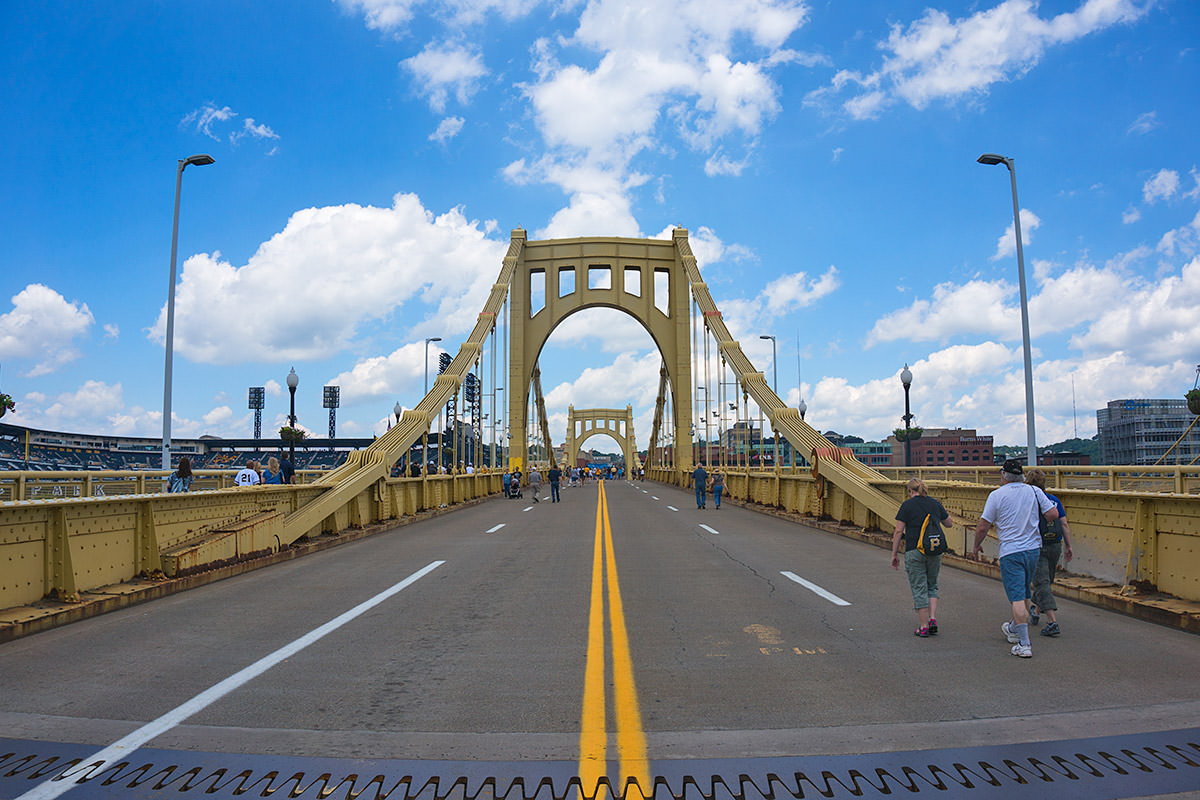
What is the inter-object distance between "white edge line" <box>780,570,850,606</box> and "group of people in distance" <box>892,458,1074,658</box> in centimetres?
118

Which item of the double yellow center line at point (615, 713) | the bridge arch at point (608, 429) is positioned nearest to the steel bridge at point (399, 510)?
the double yellow center line at point (615, 713)

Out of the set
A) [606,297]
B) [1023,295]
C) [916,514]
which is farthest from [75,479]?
[606,297]

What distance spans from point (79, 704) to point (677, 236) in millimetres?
55099

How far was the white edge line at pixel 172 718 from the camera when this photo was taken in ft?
12.0

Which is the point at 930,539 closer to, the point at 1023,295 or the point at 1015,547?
the point at 1015,547

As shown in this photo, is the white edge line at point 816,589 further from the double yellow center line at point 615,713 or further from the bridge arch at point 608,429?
the bridge arch at point 608,429

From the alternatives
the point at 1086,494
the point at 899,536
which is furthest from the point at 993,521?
the point at 1086,494

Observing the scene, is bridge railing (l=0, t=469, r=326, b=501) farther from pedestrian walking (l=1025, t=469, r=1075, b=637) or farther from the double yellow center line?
pedestrian walking (l=1025, t=469, r=1075, b=637)

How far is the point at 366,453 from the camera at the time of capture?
20094 millimetres

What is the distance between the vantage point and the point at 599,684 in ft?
17.5

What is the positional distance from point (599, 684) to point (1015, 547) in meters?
3.78

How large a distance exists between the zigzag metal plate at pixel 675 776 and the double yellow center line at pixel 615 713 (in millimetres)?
83

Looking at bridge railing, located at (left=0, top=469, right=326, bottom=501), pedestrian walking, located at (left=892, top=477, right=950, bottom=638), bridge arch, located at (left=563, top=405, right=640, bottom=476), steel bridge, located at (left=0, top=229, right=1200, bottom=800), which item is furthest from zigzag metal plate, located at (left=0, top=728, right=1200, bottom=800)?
bridge arch, located at (left=563, top=405, right=640, bottom=476)

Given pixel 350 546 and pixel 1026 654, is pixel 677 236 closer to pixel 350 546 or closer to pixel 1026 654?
pixel 350 546
